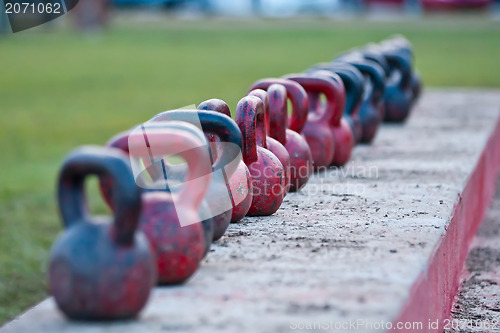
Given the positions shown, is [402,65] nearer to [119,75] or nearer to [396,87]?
[396,87]

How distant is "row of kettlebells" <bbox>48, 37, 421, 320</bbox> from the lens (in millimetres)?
2135

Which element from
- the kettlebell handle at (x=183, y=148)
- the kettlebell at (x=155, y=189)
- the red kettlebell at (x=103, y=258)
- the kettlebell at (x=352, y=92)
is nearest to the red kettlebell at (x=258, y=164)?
the kettlebell at (x=155, y=189)

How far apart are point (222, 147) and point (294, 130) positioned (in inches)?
44.3

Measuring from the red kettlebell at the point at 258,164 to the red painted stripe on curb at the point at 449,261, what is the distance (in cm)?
63

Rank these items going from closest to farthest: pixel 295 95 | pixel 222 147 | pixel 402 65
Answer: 1. pixel 222 147
2. pixel 295 95
3. pixel 402 65

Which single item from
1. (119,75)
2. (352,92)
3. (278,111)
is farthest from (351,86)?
(119,75)

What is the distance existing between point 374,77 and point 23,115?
252 inches

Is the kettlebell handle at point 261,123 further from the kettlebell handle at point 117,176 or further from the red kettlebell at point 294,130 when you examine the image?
the kettlebell handle at point 117,176

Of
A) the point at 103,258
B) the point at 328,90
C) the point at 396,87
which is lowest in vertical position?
the point at 396,87

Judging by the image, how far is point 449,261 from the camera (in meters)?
3.09

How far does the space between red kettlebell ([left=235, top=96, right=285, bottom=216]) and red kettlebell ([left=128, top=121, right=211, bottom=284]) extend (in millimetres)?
705

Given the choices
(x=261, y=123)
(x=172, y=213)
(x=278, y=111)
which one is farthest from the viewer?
(x=278, y=111)

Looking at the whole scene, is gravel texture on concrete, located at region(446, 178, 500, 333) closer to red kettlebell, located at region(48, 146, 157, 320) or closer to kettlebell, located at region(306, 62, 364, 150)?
kettlebell, located at region(306, 62, 364, 150)

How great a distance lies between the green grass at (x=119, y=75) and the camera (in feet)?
18.9
